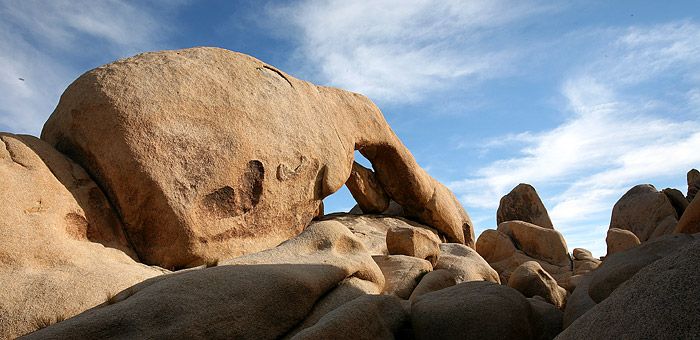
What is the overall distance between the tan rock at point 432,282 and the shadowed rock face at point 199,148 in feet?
8.00

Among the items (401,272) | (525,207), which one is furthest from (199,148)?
(525,207)

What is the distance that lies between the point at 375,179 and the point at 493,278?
12.7 feet

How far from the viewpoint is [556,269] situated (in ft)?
47.8

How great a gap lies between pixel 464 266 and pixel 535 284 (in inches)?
58.1

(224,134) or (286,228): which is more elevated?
(224,134)

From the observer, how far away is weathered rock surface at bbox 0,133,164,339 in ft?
15.8

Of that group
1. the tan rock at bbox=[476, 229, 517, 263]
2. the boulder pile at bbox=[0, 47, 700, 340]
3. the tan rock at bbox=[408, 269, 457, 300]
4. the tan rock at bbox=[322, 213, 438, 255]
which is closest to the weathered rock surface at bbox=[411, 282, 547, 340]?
the boulder pile at bbox=[0, 47, 700, 340]

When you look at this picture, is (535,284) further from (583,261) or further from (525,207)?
(525,207)

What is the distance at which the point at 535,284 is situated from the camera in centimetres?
745

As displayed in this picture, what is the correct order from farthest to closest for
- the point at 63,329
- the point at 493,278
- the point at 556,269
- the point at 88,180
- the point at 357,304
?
the point at 556,269 → the point at 493,278 → the point at 88,180 → the point at 357,304 → the point at 63,329

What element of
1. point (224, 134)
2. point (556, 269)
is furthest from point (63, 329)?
point (556, 269)

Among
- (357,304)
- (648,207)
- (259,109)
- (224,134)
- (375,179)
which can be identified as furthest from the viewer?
(648,207)

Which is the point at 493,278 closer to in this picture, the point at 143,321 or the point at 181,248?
the point at 181,248

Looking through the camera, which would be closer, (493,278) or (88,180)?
(88,180)
